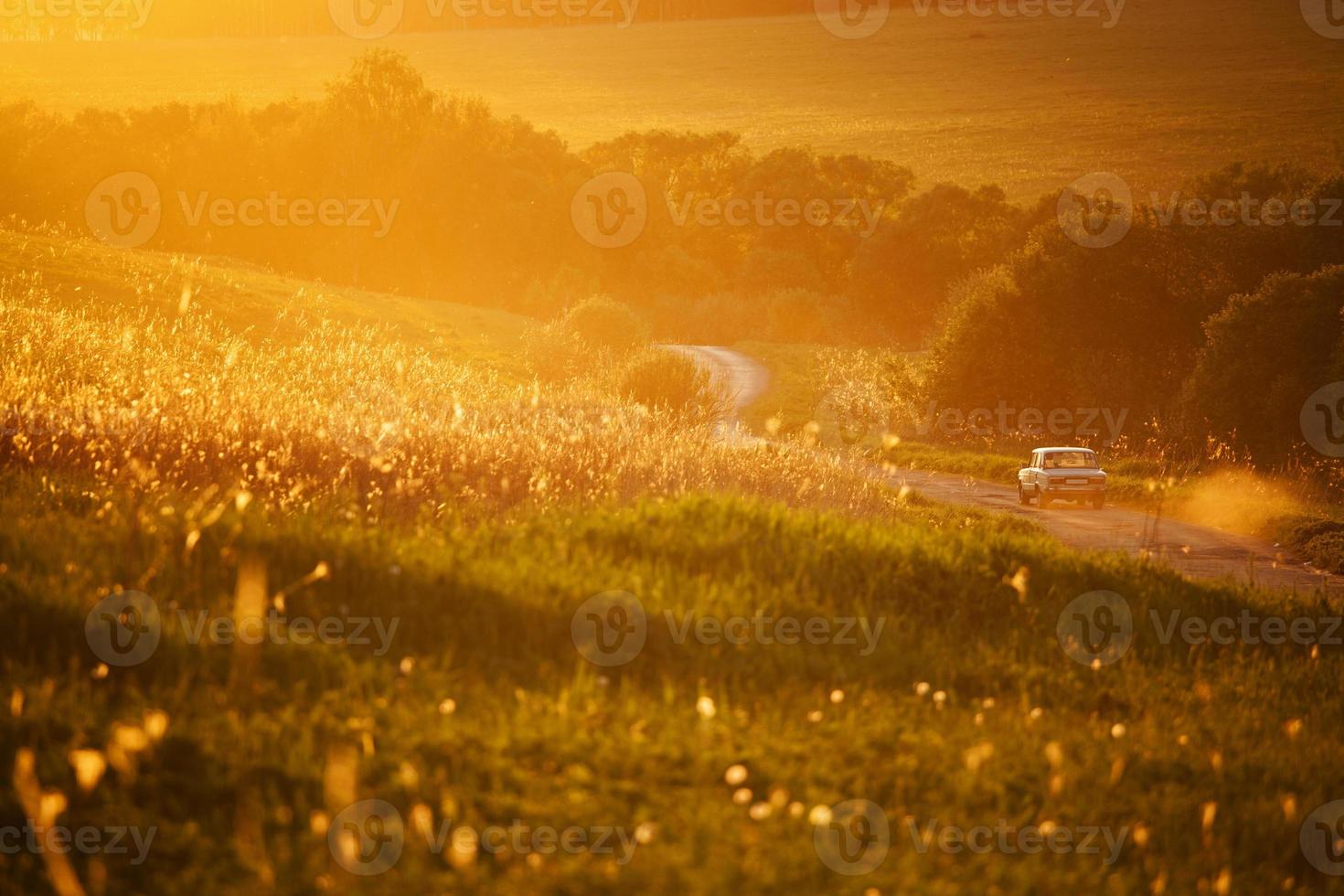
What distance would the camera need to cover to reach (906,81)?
12700 centimetres

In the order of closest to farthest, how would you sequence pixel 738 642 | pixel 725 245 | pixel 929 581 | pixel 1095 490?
pixel 738 642
pixel 929 581
pixel 1095 490
pixel 725 245

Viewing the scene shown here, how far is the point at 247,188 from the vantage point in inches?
2532

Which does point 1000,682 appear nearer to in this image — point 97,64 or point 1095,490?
point 1095,490

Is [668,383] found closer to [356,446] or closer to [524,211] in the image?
[356,446]

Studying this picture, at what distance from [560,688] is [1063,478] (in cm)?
1855

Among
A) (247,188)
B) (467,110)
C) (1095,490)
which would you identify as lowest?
(1095,490)

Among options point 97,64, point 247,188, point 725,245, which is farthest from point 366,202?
point 97,64

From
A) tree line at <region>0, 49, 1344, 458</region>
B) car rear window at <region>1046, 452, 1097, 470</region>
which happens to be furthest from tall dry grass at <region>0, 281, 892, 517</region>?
tree line at <region>0, 49, 1344, 458</region>

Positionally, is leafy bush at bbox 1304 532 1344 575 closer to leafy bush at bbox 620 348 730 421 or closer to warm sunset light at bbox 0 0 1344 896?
warm sunset light at bbox 0 0 1344 896

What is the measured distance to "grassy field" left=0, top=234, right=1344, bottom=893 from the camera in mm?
5043

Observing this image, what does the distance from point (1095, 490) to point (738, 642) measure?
18017 mm

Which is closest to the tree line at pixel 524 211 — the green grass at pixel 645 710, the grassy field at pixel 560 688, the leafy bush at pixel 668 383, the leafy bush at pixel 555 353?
the leafy bush at pixel 555 353

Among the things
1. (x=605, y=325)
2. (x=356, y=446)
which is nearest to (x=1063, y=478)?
(x=356, y=446)

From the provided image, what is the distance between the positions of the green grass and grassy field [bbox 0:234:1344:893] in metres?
0.02
